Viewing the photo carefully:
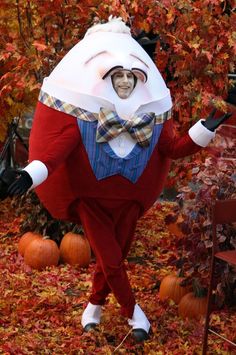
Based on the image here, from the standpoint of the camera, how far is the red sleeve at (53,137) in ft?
11.6

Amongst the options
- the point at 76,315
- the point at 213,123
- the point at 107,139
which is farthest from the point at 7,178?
the point at 76,315

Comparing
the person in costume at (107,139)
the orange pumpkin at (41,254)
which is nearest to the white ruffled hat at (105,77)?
the person in costume at (107,139)

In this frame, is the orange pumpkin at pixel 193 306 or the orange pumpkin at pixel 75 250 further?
the orange pumpkin at pixel 75 250

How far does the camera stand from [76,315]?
14.6ft

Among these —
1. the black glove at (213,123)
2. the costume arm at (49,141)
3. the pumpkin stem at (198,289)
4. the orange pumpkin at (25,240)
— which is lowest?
the orange pumpkin at (25,240)

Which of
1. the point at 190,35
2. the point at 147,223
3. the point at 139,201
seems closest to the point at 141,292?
the point at 139,201

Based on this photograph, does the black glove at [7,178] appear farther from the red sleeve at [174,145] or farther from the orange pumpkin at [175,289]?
the orange pumpkin at [175,289]

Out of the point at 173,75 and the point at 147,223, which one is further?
the point at 147,223

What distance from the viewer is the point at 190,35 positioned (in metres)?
5.47

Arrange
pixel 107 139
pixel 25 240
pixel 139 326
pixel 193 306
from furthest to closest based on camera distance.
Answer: pixel 25 240, pixel 193 306, pixel 139 326, pixel 107 139

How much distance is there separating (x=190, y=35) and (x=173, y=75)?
0.43 metres

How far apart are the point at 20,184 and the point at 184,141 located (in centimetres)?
103

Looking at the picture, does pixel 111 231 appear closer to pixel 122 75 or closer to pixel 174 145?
pixel 174 145

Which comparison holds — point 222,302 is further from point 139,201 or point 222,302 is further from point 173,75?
point 173,75
